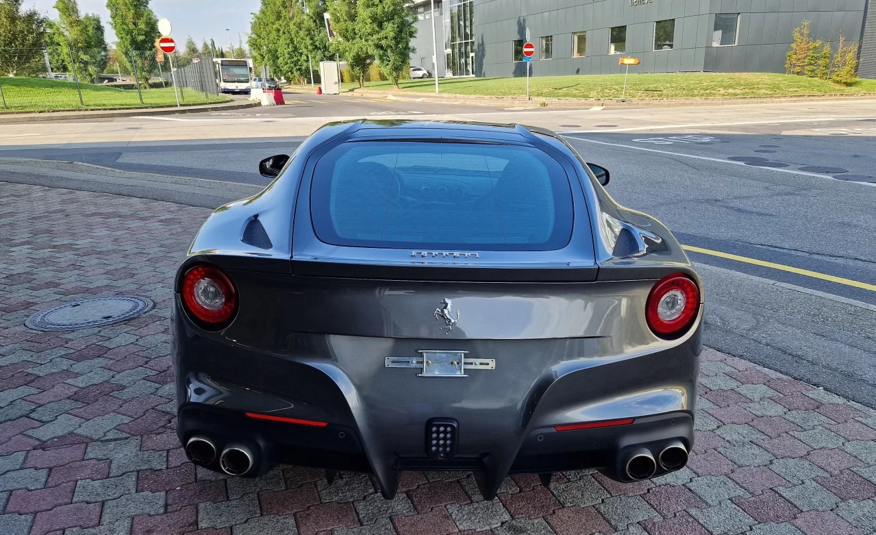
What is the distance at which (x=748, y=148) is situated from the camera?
13922mm

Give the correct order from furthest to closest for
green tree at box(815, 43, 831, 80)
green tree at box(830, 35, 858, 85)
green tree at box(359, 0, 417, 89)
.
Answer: green tree at box(359, 0, 417, 89) < green tree at box(815, 43, 831, 80) < green tree at box(830, 35, 858, 85)

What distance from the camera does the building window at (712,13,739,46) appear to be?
3803 cm

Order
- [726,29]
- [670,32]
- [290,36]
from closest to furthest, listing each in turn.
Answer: [726,29], [670,32], [290,36]

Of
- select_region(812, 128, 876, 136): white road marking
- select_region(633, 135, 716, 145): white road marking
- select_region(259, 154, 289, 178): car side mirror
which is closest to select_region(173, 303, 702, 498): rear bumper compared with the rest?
select_region(259, 154, 289, 178): car side mirror

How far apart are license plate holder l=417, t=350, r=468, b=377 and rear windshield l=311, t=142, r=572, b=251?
373 mm

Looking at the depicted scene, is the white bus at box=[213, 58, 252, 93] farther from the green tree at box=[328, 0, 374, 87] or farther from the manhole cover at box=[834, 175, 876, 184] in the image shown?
the manhole cover at box=[834, 175, 876, 184]

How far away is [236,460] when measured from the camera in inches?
91.4

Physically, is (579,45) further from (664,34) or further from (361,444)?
(361,444)

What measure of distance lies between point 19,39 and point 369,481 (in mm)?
41502

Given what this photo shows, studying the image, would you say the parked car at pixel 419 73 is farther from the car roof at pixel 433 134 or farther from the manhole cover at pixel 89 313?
the car roof at pixel 433 134

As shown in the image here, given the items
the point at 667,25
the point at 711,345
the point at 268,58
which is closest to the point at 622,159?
the point at 711,345

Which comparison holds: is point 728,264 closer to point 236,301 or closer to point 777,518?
point 777,518

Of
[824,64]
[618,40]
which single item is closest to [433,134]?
[824,64]

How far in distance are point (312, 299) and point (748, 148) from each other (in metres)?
13.9
